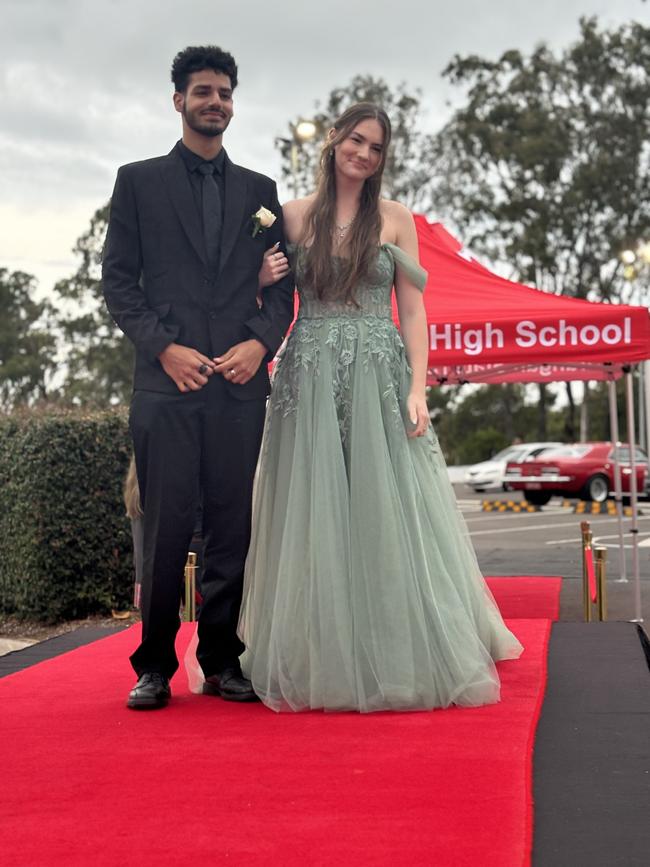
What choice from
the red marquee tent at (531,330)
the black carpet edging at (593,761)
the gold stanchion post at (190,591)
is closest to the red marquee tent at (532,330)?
the red marquee tent at (531,330)

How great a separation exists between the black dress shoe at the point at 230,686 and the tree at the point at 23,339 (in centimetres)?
4604

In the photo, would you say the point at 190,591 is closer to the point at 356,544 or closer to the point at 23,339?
the point at 356,544

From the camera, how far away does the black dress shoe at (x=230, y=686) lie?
13.7 ft

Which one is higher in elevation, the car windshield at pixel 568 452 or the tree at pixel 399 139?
the tree at pixel 399 139

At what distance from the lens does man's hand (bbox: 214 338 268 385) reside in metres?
4.11

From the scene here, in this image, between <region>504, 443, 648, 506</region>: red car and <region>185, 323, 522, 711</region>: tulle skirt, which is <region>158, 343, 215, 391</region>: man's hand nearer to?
<region>185, 323, 522, 711</region>: tulle skirt

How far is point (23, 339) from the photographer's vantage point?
174 feet

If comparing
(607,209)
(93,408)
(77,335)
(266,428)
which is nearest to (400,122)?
(607,209)

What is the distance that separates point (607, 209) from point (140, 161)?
3536 centimetres

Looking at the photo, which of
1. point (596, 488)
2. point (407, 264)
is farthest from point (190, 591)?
point (596, 488)

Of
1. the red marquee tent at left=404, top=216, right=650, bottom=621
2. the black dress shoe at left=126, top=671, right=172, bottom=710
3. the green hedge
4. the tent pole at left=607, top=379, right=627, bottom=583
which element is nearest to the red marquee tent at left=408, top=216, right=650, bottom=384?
the red marquee tent at left=404, top=216, right=650, bottom=621

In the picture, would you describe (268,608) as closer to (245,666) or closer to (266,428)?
(245,666)

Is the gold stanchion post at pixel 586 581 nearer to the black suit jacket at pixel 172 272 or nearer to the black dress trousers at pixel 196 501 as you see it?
the black dress trousers at pixel 196 501

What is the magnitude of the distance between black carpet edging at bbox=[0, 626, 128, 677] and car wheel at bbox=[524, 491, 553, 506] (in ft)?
61.7
